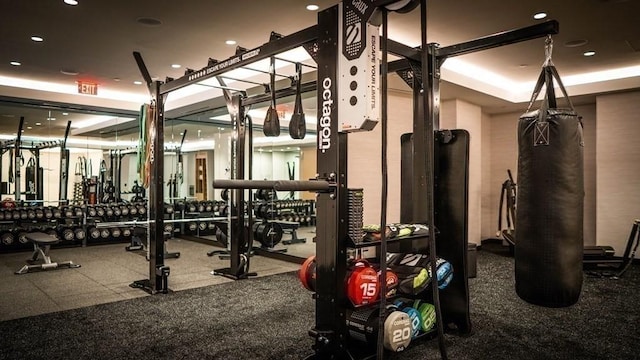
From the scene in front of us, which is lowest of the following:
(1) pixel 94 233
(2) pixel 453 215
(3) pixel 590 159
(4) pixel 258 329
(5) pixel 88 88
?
(4) pixel 258 329

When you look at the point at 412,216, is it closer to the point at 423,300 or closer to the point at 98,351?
the point at 423,300

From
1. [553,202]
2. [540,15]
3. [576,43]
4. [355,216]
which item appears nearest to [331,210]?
[355,216]

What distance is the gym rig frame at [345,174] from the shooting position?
2287 millimetres

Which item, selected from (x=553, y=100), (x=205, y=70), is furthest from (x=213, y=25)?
(x=553, y=100)

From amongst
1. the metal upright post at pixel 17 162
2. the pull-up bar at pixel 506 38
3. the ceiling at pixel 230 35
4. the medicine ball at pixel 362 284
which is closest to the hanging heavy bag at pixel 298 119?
the ceiling at pixel 230 35

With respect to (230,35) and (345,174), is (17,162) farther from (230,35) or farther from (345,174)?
(345,174)

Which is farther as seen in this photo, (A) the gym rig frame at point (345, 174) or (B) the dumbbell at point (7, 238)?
(B) the dumbbell at point (7, 238)

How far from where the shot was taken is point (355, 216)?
2.42m

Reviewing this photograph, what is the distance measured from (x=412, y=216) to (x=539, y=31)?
1.56 meters

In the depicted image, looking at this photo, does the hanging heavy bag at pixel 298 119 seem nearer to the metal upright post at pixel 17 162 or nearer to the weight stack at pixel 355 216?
the weight stack at pixel 355 216

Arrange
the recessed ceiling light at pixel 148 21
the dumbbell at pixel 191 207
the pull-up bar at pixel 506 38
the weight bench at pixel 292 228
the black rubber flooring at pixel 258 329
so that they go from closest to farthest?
the pull-up bar at pixel 506 38, the black rubber flooring at pixel 258 329, the recessed ceiling light at pixel 148 21, the weight bench at pixel 292 228, the dumbbell at pixel 191 207

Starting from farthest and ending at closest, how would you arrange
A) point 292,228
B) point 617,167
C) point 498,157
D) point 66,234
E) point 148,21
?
point 498,157, point 292,228, point 66,234, point 617,167, point 148,21

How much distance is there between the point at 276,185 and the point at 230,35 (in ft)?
11.7

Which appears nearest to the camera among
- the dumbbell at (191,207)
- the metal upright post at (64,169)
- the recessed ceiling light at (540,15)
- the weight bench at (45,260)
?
the recessed ceiling light at (540,15)
